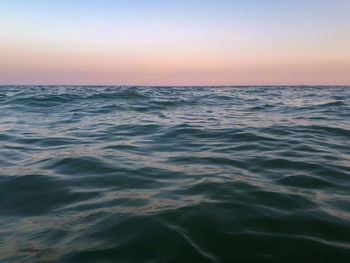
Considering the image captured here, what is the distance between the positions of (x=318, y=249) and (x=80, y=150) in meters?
4.70

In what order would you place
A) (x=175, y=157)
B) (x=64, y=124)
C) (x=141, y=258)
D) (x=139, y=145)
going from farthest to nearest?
1. (x=64, y=124)
2. (x=139, y=145)
3. (x=175, y=157)
4. (x=141, y=258)

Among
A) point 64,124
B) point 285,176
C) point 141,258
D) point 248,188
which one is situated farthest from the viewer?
point 64,124

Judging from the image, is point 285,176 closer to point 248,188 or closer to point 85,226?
point 248,188

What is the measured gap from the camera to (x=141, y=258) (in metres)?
2.07

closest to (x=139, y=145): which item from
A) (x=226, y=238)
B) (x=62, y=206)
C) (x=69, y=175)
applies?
(x=69, y=175)

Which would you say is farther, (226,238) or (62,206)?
(62,206)

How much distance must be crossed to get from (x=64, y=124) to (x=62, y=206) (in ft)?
21.4

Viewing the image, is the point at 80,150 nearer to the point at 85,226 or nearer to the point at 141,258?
the point at 85,226

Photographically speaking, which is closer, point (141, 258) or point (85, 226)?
point (141, 258)

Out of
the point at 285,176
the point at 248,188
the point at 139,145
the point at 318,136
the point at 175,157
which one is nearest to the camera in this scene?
the point at 248,188

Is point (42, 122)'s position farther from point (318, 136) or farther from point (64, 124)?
point (318, 136)

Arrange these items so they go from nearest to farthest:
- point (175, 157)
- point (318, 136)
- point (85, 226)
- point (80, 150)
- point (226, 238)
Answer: point (226, 238)
point (85, 226)
point (175, 157)
point (80, 150)
point (318, 136)

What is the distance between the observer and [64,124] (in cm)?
897

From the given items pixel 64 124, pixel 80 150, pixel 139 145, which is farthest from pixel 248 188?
pixel 64 124
